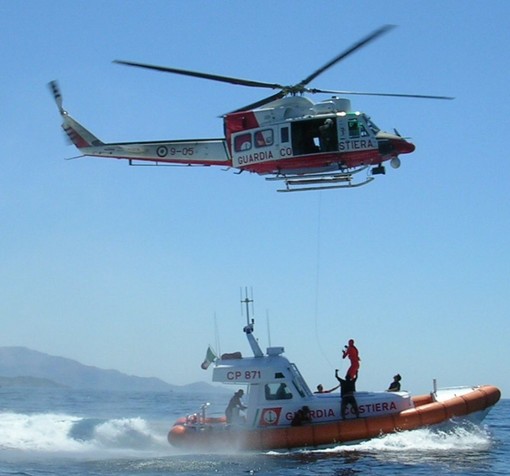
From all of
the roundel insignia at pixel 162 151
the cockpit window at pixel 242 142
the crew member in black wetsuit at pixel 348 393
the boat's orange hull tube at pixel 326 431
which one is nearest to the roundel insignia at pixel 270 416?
the boat's orange hull tube at pixel 326 431

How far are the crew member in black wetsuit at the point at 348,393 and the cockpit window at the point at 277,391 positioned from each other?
1201 mm

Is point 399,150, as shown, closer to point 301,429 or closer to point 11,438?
point 301,429

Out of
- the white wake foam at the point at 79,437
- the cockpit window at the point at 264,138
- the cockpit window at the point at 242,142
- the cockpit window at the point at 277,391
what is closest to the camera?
the cockpit window at the point at 277,391

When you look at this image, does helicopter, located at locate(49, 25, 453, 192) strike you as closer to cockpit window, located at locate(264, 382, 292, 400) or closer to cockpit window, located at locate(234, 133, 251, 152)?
cockpit window, located at locate(234, 133, 251, 152)

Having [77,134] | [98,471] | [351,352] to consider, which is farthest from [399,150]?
[98,471]

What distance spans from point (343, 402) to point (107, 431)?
676 cm

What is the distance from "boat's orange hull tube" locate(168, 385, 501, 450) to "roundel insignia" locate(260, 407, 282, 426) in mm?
211

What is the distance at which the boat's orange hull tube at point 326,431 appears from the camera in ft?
62.8

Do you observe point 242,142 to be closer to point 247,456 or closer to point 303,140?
point 303,140

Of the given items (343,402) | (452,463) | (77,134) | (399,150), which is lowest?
(452,463)

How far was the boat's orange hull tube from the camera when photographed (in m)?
19.1

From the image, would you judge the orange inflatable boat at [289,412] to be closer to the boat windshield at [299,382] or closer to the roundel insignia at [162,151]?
the boat windshield at [299,382]

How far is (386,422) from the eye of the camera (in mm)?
19234

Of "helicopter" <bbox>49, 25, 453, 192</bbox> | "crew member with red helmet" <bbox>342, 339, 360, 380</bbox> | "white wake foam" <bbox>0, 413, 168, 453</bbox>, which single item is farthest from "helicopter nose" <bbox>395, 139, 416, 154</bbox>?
"white wake foam" <bbox>0, 413, 168, 453</bbox>
